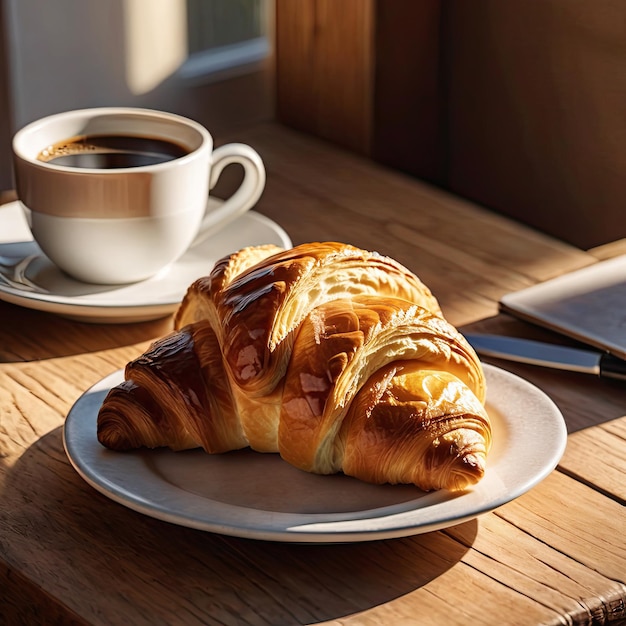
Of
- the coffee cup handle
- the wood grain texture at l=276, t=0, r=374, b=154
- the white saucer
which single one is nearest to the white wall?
the wood grain texture at l=276, t=0, r=374, b=154

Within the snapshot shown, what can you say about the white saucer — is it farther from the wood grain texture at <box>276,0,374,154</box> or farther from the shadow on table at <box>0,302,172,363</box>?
the wood grain texture at <box>276,0,374,154</box>

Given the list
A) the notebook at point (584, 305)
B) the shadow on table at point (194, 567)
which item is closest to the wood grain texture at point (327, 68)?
the notebook at point (584, 305)

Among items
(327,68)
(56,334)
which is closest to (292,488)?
(56,334)

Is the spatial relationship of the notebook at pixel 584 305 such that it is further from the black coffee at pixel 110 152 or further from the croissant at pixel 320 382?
the black coffee at pixel 110 152

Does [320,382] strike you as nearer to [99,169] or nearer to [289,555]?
[289,555]

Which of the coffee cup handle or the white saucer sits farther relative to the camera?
the coffee cup handle

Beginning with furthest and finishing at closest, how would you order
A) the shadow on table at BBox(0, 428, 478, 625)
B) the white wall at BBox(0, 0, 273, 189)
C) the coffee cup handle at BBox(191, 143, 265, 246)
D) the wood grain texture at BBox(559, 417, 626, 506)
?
the white wall at BBox(0, 0, 273, 189), the coffee cup handle at BBox(191, 143, 265, 246), the wood grain texture at BBox(559, 417, 626, 506), the shadow on table at BBox(0, 428, 478, 625)

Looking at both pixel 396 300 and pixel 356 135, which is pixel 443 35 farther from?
pixel 396 300
